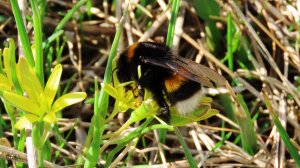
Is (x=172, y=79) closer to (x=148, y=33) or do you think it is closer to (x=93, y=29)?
(x=148, y=33)

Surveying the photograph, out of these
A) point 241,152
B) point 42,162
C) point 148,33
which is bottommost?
point 241,152

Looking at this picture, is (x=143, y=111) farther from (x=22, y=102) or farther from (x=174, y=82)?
(x=22, y=102)

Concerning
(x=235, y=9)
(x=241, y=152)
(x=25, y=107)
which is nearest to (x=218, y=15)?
(x=235, y=9)

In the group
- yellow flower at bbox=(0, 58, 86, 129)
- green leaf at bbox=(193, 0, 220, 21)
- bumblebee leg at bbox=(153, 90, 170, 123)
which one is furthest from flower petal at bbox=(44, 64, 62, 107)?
green leaf at bbox=(193, 0, 220, 21)

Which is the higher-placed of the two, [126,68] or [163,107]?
[126,68]

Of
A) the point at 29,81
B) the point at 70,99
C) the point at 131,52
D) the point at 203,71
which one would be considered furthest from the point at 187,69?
the point at 29,81

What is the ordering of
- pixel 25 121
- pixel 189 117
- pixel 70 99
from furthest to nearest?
pixel 189 117 → pixel 70 99 → pixel 25 121

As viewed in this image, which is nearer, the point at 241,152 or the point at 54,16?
the point at 241,152

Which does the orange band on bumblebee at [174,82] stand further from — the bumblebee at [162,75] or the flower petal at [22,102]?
the flower petal at [22,102]
